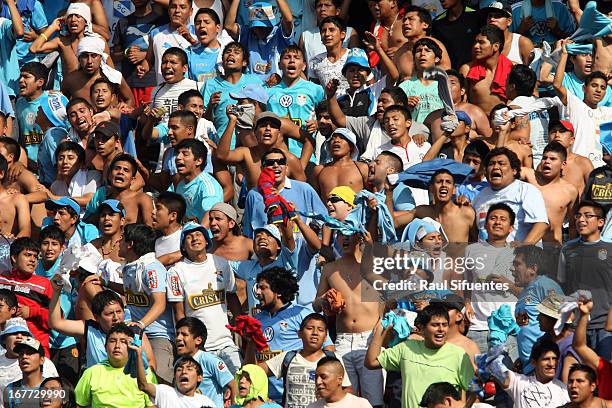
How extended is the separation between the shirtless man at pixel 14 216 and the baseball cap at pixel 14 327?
1.74 metres

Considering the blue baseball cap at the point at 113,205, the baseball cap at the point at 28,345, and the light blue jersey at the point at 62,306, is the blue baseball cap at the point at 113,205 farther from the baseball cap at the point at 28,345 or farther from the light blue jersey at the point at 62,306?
the baseball cap at the point at 28,345

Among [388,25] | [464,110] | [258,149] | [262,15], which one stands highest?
[262,15]

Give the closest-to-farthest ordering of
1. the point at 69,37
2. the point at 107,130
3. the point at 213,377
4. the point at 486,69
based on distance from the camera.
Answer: the point at 213,377 < the point at 107,130 < the point at 486,69 < the point at 69,37

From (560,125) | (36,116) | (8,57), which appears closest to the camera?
(560,125)

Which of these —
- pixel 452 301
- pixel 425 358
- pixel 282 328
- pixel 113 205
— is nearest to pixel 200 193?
pixel 113 205

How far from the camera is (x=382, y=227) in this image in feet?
53.9

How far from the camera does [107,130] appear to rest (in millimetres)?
18406

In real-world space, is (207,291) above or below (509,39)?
below

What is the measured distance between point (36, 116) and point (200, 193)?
8.00 feet

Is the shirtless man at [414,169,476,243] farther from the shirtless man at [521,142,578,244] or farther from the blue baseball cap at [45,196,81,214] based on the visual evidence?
the blue baseball cap at [45,196,81,214]

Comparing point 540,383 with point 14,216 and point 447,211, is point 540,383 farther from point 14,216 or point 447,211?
point 14,216

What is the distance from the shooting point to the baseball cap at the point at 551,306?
1536 centimetres

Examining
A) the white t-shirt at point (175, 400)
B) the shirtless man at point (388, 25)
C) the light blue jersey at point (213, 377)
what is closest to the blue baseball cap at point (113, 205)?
the light blue jersey at point (213, 377)

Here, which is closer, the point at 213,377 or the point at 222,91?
the point at 213,377
